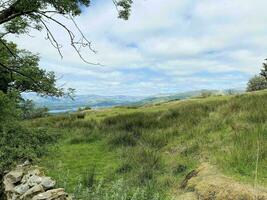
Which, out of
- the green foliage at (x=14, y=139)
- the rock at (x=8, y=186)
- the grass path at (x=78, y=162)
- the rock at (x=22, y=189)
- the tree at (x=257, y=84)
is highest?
the tree at (x=257, y=84)

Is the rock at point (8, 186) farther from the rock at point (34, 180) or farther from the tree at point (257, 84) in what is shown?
the tree at point (257, 84)

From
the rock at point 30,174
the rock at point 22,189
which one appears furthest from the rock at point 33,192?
the rock at point 30,174

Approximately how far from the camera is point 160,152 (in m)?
13.2

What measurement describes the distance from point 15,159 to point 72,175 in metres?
2.67

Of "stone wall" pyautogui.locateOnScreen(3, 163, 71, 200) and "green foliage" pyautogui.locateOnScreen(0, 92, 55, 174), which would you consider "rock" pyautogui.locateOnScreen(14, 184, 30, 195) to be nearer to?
"stone wall" pyautogui.locateOnScreen(3, 163, 71, 200)

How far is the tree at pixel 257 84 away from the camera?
72750 millimetres

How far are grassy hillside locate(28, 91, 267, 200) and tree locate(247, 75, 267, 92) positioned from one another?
55.9 m

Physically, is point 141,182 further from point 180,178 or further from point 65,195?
point 65,195

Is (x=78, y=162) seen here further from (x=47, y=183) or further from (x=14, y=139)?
(x=47, y=183)

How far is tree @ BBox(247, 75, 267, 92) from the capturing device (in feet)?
239

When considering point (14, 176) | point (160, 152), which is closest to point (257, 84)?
point (160, 152)

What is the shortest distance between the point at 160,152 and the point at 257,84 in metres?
64.3

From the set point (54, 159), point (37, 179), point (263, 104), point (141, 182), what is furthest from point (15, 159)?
point (263, 104)

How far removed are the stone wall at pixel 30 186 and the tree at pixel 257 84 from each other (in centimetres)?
6480
